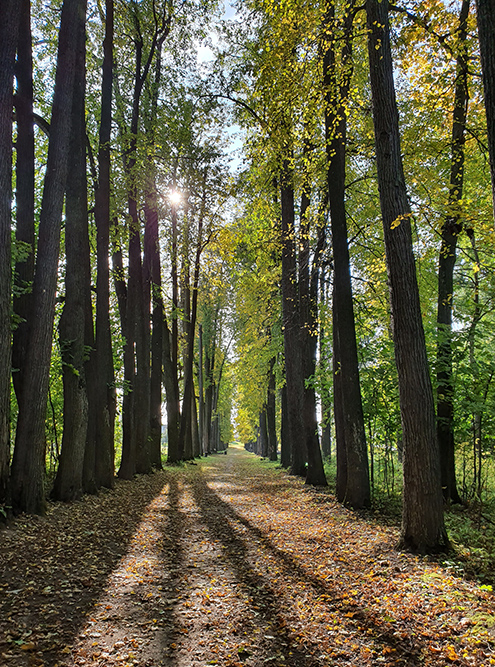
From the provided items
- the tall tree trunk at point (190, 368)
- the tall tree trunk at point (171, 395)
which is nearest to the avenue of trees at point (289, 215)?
the tall tree trunk at point (171, 395)

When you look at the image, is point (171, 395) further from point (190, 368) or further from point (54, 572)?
point (54, 572)

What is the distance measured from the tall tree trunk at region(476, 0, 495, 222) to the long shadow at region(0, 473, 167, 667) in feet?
16.0

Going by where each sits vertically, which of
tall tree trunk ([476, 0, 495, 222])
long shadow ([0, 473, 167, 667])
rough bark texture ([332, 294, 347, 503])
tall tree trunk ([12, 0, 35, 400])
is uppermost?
tall tree trunk ([12, 0, 35, 400])

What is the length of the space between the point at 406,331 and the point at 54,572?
503 cm

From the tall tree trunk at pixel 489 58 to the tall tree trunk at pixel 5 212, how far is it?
5.73 m

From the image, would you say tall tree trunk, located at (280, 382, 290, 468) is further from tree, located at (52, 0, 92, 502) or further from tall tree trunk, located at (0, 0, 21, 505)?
tall tree trunk, located at (0, 0, 21, 505)

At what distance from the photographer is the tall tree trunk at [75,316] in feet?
26.3

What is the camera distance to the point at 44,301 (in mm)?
6988

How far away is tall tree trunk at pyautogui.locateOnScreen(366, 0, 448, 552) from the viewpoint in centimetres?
516

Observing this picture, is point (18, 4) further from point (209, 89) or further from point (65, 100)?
point (209, 89)

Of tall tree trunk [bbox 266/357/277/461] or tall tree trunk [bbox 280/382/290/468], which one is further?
tall tree trunk [bbox 266/357/277/461]

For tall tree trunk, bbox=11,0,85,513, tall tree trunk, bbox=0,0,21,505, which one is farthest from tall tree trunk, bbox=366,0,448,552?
tall tree trunk, bbox=11,0,85,513

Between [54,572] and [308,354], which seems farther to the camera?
[308,354]

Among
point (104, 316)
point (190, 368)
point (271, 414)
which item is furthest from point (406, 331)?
point (271, 414)
